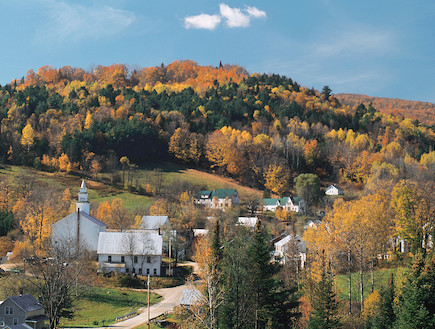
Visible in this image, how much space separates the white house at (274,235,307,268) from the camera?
47.3 m

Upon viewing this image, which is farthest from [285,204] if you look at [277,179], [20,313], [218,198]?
[20,313]

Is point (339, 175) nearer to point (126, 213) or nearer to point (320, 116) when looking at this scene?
point (320, 116)

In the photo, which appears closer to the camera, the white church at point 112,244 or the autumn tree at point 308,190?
the white church at point 112,244

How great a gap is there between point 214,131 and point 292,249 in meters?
74.7

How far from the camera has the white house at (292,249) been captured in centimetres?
4726

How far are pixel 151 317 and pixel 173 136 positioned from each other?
72905mm

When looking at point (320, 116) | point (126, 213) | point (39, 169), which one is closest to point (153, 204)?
point (126, 213)

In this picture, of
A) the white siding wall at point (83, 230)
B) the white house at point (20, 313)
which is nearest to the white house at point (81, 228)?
the white siding wall at point (83, 230)

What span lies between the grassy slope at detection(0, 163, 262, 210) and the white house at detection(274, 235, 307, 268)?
2489cm

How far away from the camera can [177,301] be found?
44688mm

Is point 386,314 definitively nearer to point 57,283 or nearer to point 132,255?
point 57,283

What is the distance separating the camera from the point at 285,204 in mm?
87500

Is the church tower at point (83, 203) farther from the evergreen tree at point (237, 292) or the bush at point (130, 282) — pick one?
the evergreen tree at point (237, 292)

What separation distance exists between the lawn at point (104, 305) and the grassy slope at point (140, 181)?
95.0ft
